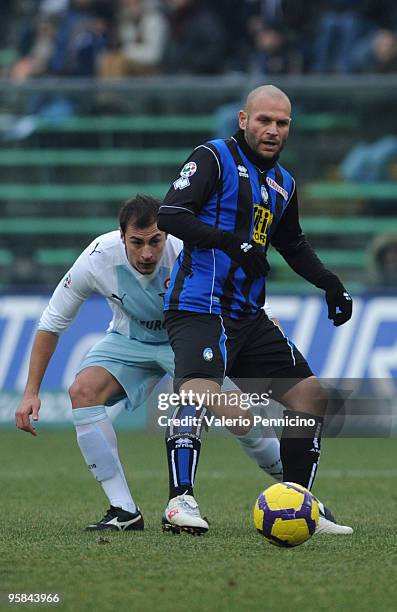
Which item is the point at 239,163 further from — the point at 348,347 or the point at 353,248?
the point at 353,248

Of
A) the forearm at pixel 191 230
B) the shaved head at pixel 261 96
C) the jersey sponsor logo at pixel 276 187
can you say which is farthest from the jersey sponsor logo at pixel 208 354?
the shaved head at pixel 261 96

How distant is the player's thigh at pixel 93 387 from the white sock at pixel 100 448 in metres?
0.04

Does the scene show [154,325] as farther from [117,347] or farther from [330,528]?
[330,528]

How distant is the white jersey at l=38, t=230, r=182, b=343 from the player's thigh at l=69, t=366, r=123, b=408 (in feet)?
0.94

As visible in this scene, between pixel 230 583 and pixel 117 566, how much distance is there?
63 cm

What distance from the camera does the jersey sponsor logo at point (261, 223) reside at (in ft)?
22.3

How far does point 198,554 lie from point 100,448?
1.49 metres

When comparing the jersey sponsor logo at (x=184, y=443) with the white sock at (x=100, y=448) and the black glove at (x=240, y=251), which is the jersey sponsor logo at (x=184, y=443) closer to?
the white sock at (x=100, y=448)

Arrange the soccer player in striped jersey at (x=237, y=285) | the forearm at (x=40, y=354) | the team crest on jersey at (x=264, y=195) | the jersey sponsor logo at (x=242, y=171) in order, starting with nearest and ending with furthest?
the soccer player in striped jersey at (x=237, y=285)
the jersey sponsor logo at (x=242, y=171)
the team crest on jersey at (x=264, y=195)
the forearm at (x=40, y=354)

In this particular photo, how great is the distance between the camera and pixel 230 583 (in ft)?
16.6

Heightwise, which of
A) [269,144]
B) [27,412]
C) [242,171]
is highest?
[269,144]

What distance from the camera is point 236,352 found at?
22.1ft

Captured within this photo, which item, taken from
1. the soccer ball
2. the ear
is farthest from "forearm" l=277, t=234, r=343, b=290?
the soccer ball

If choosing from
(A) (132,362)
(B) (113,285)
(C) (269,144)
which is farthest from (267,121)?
(A) (132,362)
